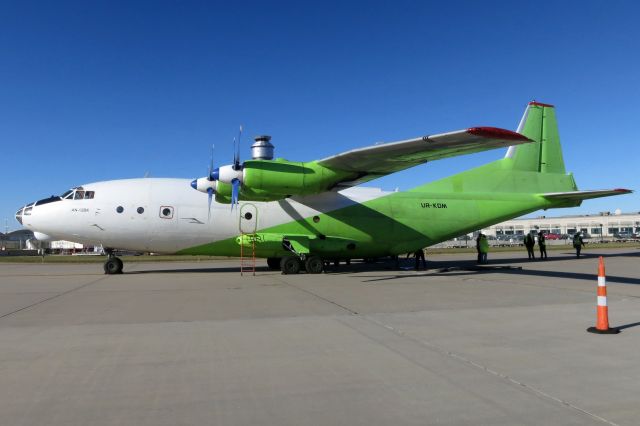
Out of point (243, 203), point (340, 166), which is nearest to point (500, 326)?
point (340, 166)

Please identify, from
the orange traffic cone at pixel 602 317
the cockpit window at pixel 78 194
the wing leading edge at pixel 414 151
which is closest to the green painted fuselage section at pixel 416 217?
the wing leading edge at pixel 414 151

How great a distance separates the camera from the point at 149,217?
1664cm

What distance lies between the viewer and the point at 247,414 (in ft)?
11.6

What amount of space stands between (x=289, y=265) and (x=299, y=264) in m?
0.48

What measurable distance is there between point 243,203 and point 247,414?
14.1m

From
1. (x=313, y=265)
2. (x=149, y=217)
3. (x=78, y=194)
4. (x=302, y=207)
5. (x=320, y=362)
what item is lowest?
(x=320, y=362)

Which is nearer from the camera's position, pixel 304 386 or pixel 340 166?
pixel 304 386

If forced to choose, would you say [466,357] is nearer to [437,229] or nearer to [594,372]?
[594,372]

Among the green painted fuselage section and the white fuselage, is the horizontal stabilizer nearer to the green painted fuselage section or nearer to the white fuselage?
the green painted fuselage section

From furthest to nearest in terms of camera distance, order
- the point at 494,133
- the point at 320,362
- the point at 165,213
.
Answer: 1. the point at 165,213
2. the point at 494,133
3. the point at 320,362

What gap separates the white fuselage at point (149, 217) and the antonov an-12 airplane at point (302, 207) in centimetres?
4

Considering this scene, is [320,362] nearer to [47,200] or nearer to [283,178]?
[283,178]

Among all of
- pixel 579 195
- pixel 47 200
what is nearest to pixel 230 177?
pixel 47 200

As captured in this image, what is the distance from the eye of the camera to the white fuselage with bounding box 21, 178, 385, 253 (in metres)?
16.5
